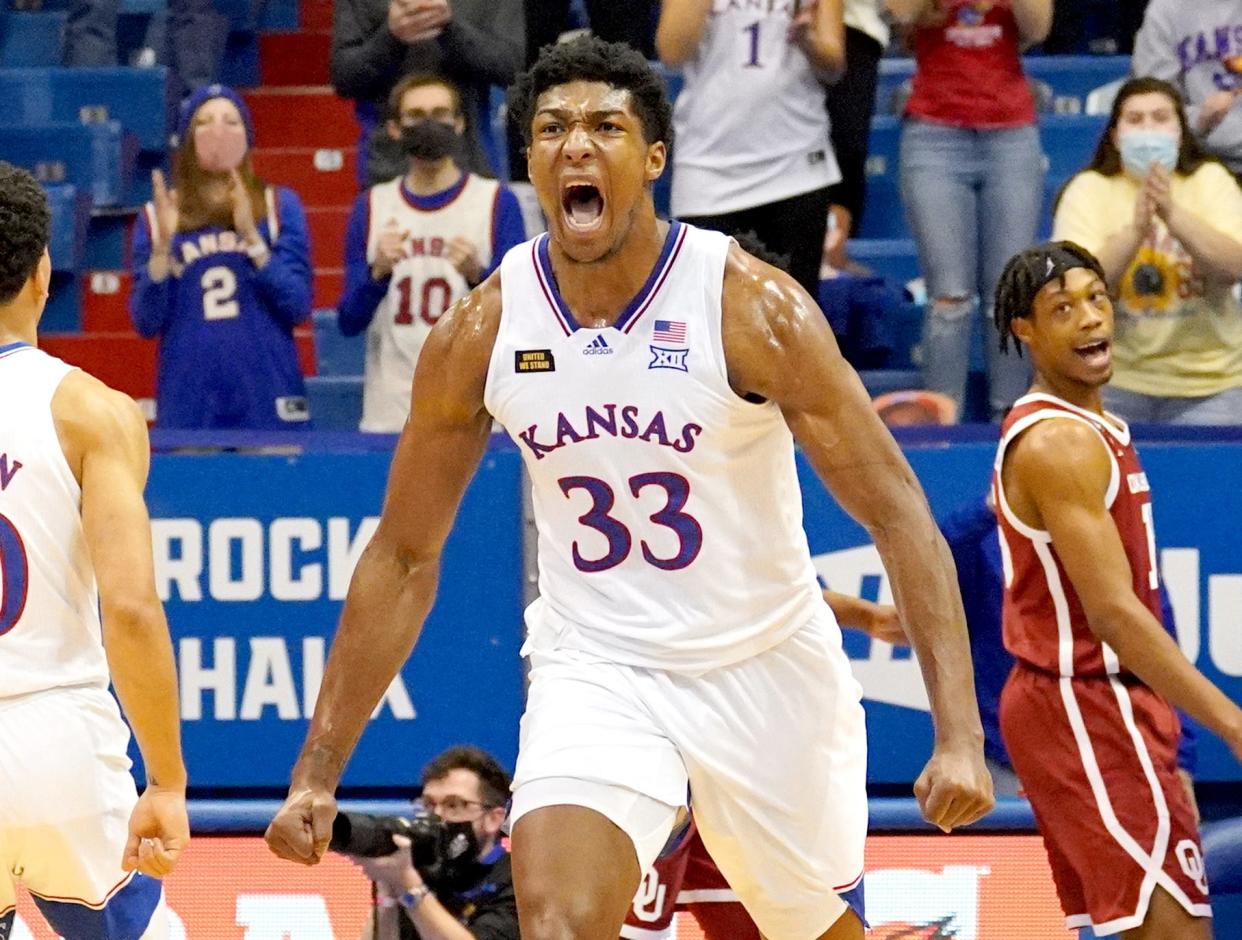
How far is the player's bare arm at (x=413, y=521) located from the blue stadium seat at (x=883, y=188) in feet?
19.8

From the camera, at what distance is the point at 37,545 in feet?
13.0

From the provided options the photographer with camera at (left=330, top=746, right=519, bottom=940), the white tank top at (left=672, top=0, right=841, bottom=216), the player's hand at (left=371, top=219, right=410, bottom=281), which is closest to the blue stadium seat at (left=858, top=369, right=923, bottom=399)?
the white tank top at (left=672, top=0, right=841, bottom=216)

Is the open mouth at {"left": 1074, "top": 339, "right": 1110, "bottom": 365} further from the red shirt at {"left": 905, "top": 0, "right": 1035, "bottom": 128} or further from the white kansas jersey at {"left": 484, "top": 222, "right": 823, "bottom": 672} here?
the red shirt at {"left": 905, "top": 0, "right": 1035, "bottom": 128}

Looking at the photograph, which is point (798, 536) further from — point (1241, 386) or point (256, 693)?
point (1241, 386)

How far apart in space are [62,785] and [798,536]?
1.42 metres

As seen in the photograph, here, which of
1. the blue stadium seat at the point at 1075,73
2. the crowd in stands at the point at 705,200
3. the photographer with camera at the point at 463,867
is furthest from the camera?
the blue stadium seat at the point at 1075,73

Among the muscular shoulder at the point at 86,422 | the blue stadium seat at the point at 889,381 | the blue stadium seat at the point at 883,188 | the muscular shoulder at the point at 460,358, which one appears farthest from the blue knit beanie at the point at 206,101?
the muscular shoulder at the point at 460,358

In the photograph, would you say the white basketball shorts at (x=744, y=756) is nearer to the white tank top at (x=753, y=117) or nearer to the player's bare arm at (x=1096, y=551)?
the player's bare arm at (x=1096, y=551)

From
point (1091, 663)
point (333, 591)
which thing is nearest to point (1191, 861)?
point (1091, 663)

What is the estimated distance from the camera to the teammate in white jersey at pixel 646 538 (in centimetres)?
378

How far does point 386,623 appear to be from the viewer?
399 cm

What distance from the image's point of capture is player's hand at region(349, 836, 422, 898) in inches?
158

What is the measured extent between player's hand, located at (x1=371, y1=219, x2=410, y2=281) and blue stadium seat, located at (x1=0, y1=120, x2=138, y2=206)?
355 cm

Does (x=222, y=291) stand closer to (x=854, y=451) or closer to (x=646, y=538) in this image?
(x=646, y=538)
